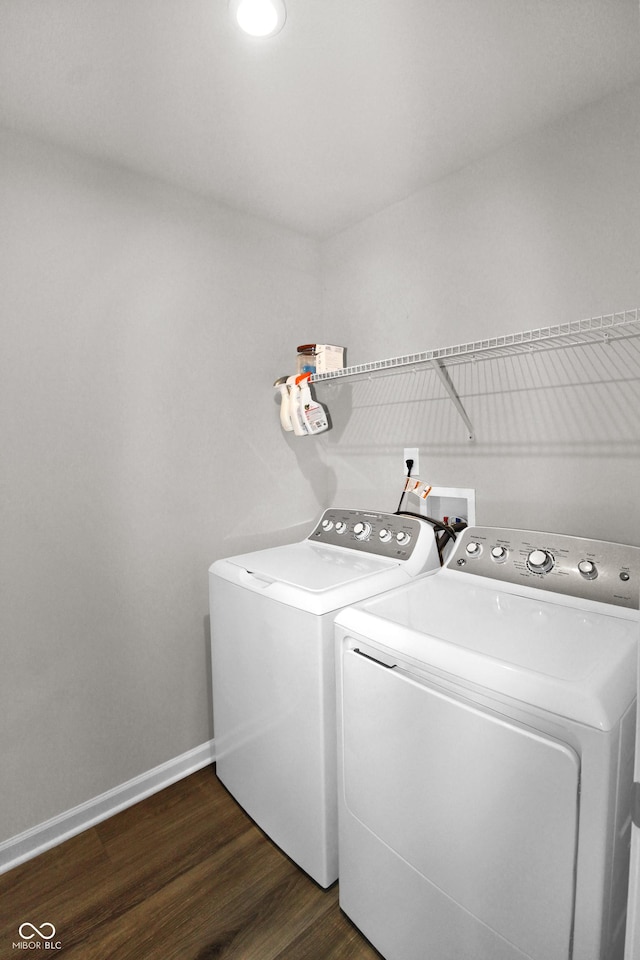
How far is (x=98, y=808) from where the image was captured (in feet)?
5.86

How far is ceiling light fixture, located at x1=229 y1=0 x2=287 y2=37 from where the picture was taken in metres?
1.13

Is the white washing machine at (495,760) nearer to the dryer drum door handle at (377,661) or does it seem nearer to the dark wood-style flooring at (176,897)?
the dryer drum door handle at (377,661)

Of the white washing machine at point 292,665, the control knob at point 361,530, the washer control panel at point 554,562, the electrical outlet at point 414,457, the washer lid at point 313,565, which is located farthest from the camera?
the electrical outlet at point 414,457

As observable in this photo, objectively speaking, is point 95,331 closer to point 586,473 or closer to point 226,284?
point 226,284

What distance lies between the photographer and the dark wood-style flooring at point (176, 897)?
1329mm

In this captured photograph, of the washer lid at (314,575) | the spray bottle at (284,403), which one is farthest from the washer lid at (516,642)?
the spray bottle at (284,403)

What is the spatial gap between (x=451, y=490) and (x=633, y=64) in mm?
1377

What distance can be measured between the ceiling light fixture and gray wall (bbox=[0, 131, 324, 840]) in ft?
2.66

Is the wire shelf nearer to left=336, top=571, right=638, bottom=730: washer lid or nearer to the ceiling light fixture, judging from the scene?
left=336, top=571, right=638, bottom=730: washer lid

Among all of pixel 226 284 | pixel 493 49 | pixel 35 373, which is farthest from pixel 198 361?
pixel 493 49

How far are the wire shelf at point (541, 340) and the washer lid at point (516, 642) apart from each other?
74cm

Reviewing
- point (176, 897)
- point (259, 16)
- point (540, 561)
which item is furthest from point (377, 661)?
point (259, 16)

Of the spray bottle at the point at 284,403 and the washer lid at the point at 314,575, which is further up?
the spray bottle at the point at 284,403

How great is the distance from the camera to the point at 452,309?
194 centimetres
